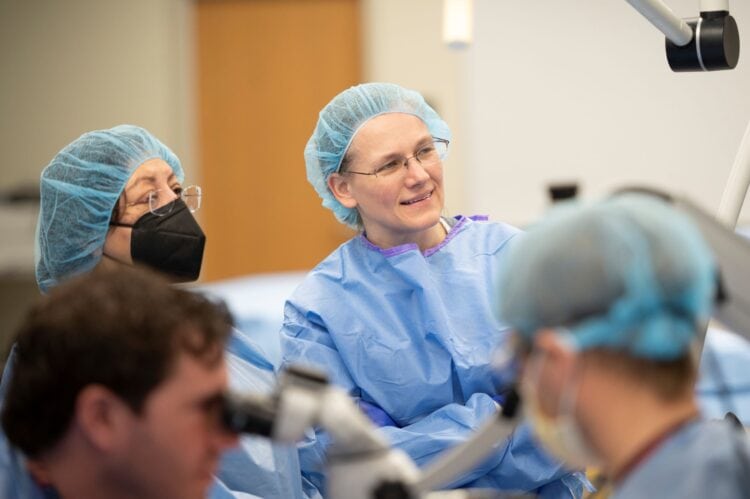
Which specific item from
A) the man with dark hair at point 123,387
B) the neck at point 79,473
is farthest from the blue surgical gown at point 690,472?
the neck at point 79,473

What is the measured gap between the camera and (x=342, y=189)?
2395mm

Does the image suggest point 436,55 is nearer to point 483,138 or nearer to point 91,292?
point 483,138

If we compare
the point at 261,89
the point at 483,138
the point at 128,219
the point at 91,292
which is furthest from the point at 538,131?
the point at 91,292

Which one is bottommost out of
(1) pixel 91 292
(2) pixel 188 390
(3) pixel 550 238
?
(2) pixel 188 390

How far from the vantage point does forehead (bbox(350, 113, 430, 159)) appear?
7.50ft

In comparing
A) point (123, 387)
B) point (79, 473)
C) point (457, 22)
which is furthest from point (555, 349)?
point (457, 22)

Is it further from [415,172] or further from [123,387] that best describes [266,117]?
[123,387]

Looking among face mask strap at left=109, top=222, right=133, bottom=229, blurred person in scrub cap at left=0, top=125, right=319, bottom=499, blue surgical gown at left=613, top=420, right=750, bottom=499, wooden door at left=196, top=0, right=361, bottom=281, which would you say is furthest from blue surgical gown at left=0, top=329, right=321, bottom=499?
wooden door at left=196, top=0, right=361, bottom=281

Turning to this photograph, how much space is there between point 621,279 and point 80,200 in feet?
4.53

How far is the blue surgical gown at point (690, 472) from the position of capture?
113 centimetres

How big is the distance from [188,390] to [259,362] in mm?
892

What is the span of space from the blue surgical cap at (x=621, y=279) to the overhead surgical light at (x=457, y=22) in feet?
3.18

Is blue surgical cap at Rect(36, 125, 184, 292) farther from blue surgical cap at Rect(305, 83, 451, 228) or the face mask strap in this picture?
blue surgical cap at Rect(305, 83, 451, 228)

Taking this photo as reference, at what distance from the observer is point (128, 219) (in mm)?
2230
